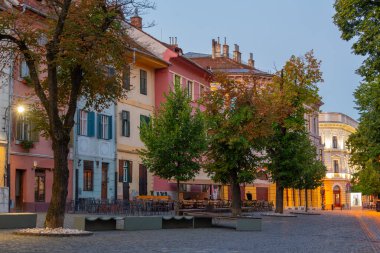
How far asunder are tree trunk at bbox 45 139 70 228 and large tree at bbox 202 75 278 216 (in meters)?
14.0

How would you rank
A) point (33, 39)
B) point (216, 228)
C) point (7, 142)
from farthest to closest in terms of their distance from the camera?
point (7, 142), point (216, 228), point (33, 39)

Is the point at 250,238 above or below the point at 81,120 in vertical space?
below

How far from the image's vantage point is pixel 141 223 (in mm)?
24688

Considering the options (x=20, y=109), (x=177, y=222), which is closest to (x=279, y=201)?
(x=20, y=109)

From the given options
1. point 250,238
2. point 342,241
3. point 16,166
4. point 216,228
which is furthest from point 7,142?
point 342,241

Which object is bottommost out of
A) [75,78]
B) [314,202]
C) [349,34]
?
[314,202]

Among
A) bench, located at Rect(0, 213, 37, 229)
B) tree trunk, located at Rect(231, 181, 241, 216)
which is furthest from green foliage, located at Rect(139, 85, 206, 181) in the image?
bench, located at Rect(0, 213, 37, 229)

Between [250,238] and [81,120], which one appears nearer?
[250,238]

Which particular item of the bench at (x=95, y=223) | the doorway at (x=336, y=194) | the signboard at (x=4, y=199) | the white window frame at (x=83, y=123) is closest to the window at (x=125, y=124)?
the white window frame at (x=83, y=123)

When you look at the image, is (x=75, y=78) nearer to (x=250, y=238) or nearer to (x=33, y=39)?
(x=33, y=39)

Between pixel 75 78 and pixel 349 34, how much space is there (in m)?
12.5

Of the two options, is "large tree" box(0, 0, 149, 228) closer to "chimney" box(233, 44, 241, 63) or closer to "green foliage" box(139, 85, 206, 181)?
"green foliage" box(139, 85, 206, 181)

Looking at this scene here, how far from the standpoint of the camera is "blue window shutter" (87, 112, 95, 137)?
40.4m

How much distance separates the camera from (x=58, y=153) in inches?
838
